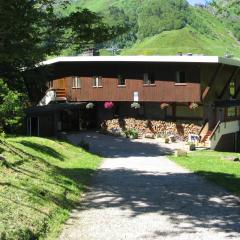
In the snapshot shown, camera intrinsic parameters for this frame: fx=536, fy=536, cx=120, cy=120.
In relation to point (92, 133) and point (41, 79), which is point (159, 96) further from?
point (41, 79)

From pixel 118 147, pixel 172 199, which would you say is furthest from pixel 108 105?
pixel 172 199

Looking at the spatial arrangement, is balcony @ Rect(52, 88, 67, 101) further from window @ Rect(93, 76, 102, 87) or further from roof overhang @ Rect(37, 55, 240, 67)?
window @ Rect(93, 76, 102, 87)

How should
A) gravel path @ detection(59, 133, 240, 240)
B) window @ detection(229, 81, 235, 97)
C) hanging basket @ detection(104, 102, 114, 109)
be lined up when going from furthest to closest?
window @ detection(229, 81, 235, 97) < hanging basket @ detection(104, 102, 114, 109) < gravel path @ detection(59, 133, 240, 240)

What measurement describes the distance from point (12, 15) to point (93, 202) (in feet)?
19.2

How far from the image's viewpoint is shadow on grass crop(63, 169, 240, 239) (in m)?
13.2

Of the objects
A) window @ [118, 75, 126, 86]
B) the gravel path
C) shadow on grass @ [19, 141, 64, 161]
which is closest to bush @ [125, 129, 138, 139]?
window @ [118, 75, 126, 86]

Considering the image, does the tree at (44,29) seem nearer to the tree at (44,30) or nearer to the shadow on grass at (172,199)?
the tree at (44,30)

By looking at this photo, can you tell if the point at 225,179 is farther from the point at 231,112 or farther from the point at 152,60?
the point at 231,112

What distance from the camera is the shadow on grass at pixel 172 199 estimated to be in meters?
13.2

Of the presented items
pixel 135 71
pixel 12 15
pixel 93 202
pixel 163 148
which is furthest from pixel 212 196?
pixel 135 71

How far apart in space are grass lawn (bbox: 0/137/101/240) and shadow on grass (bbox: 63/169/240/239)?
0.63 m

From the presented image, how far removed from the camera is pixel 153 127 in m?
48.7

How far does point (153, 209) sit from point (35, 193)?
3277mm

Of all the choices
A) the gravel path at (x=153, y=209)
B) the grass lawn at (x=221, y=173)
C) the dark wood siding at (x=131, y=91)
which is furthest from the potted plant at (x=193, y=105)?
the gravel path at (x=153, y=209)
